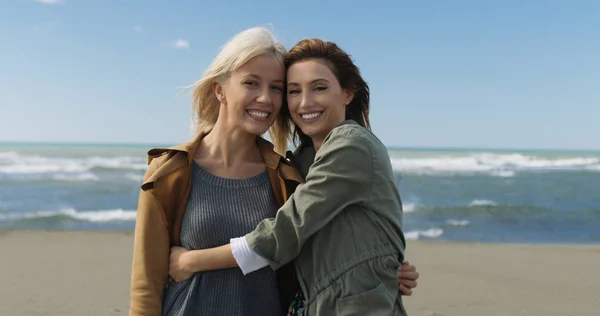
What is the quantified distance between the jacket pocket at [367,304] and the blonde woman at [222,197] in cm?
28

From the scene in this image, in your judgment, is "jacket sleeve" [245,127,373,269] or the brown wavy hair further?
the brown wavy hair

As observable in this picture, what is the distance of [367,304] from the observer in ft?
6.97

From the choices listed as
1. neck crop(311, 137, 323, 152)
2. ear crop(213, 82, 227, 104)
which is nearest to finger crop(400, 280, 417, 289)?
neck crop(311, 137, 323, 152)

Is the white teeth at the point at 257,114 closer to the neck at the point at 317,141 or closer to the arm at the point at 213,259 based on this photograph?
the neck at the point at 317,141

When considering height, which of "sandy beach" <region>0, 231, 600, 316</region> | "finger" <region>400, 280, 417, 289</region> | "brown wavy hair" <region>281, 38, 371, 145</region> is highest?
"brown wavy hair" <region>281, 38, 371, 145</region>

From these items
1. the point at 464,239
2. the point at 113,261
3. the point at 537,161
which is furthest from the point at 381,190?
the point at 537,161

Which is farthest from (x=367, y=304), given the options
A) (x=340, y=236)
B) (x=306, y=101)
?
(x=306, y=101)

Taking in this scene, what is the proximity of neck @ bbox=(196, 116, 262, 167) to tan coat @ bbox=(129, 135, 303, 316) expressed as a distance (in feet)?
0.49

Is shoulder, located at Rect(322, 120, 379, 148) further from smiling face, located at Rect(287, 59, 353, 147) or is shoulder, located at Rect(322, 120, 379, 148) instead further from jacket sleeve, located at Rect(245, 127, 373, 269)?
smiling face, located at Rect(287, 59, 353, 147)

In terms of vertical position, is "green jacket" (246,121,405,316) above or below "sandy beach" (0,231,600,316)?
above

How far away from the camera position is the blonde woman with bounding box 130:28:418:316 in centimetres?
243

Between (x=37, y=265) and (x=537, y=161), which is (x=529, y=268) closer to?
(x=37, y=265)

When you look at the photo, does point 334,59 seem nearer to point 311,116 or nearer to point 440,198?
point 311,116

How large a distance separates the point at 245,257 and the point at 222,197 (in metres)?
0.38
